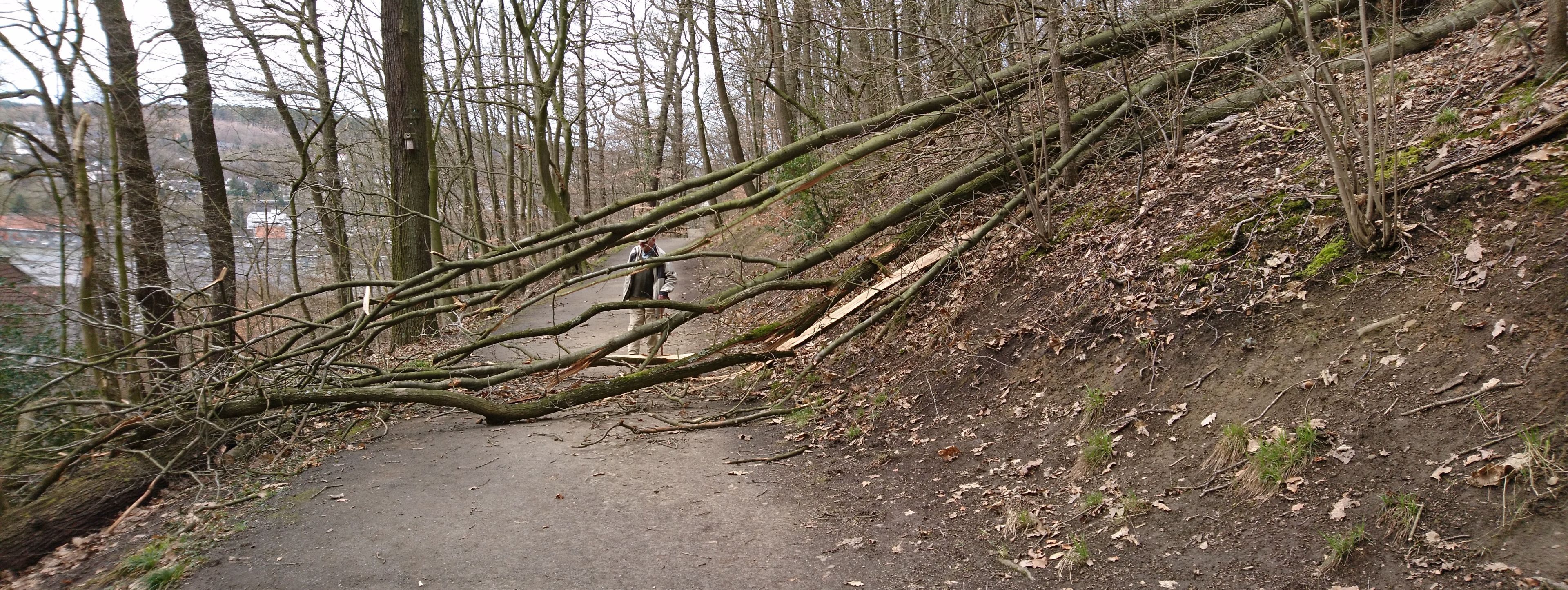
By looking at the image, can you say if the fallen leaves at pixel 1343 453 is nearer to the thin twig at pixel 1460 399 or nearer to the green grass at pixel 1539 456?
the thin twig at pixel 1460 399

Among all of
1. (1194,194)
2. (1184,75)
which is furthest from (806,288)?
(1184,75)

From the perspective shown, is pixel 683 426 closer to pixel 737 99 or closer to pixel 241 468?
pixel 241 468

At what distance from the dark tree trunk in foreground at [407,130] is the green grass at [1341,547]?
11409mm

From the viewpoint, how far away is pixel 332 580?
493 cm

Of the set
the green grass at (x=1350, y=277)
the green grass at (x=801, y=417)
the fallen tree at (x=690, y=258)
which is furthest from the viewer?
the green grass at (x=801, y=417)

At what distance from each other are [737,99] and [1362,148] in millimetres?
26857

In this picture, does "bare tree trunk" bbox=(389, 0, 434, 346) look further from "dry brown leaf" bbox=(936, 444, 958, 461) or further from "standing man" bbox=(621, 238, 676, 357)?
"dry brown leaf" bbox=(936, 444, 958, 461)

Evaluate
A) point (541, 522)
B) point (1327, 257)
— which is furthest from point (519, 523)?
point (1327, 257)

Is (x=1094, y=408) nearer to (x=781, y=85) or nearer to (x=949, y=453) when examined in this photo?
(x=949, y=453)

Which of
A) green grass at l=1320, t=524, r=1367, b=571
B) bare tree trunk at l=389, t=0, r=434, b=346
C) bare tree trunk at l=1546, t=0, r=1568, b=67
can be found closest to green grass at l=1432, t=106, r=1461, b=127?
bare tree trunk at l=1546, t=0, r=1568, b=67

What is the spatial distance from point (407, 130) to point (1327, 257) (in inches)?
460

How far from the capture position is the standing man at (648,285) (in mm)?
10109

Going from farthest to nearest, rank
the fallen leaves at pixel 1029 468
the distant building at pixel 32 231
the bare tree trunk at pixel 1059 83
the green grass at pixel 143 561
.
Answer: the distant building at pixel 32 231 < the bare tree trunk at pixel 1059 83 < the green grass at pixel 143 561 < the fallen leaves at pixel 1029 468

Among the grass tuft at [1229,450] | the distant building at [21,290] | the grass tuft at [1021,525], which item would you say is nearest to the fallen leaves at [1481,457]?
the grass tuft at [1229,450]
